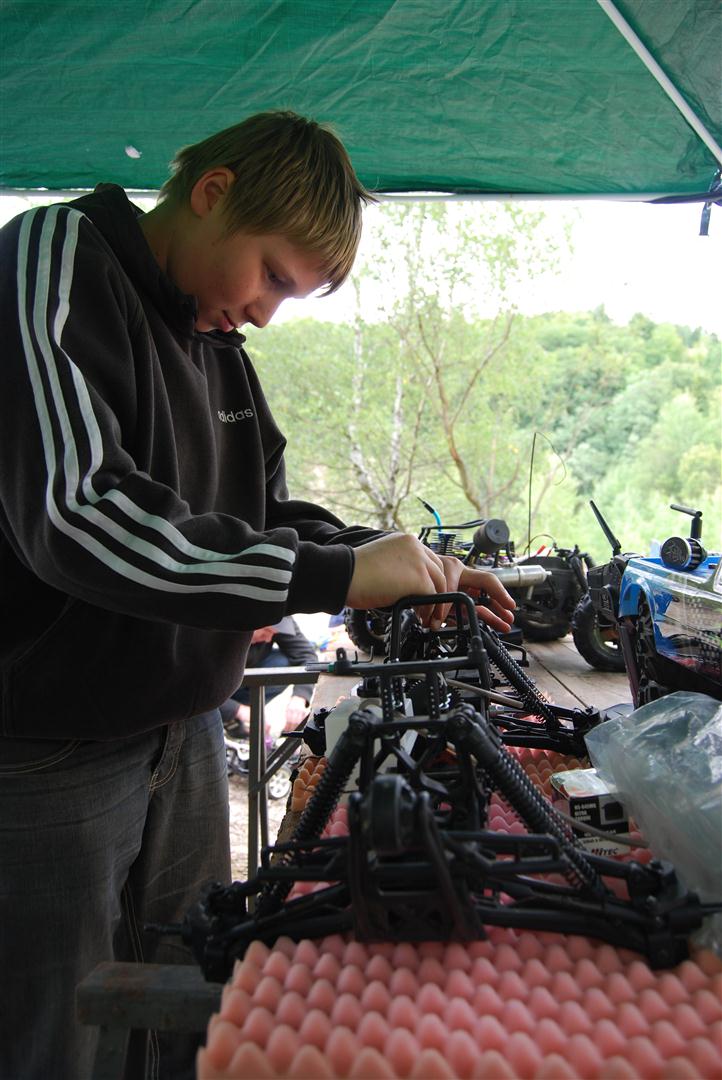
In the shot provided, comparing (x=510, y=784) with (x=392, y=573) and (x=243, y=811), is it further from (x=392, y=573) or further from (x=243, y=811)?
(x=243, y=811)

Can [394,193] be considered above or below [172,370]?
above

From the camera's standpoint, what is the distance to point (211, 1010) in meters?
0.73

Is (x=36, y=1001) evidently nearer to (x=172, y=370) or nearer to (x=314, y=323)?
(x=172, y=370)

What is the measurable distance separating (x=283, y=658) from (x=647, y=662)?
3.30 m

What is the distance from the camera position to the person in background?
455 centimetres

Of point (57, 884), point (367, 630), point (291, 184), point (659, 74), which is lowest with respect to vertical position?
point (367, 630)

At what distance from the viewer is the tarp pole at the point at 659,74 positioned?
1704 mm

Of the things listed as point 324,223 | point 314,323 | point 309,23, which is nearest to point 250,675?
point 324,223

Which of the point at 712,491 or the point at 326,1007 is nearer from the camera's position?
the point at 326,1007

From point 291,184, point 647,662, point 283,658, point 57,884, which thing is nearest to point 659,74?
point 291,184

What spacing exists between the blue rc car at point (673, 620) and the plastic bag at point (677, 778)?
0.11 metres

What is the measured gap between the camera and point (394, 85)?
6.91 ft

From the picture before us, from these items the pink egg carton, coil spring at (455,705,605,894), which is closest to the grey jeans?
the pink egg carton

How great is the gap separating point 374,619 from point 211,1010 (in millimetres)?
2054
